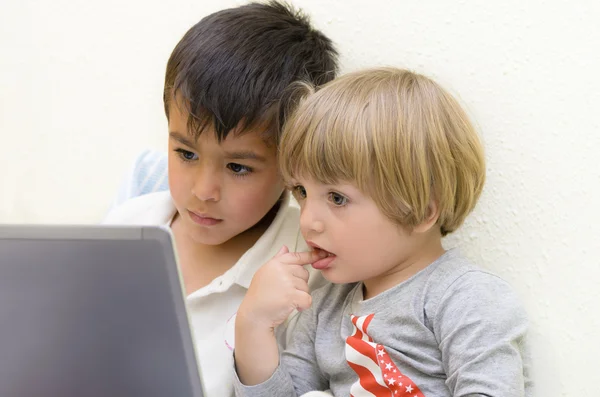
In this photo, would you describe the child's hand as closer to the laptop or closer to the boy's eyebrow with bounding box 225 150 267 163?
the boy's eyebrow with bounding box 225 150 267 163

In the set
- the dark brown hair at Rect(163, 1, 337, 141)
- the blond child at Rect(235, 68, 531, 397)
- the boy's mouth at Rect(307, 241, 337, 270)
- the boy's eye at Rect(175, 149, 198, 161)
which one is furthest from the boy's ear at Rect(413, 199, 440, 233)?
the boy's eye at Rect(175, 149, 198, 161)

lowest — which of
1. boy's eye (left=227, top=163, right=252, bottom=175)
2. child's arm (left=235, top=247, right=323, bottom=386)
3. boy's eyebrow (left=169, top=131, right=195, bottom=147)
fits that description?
child's arm (left=235, top=247, right=323, bottom=386)

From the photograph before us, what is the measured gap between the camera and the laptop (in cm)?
53

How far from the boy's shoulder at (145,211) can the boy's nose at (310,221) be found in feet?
1.36

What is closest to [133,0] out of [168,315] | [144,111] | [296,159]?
[144,111]

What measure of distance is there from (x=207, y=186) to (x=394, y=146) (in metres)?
0.29

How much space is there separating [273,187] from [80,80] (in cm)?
73

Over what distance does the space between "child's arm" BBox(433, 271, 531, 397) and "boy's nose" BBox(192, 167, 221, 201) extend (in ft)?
1.15

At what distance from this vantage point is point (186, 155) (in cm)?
103

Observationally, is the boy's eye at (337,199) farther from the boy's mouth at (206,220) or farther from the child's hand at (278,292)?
the boy's mouth at (206,220)

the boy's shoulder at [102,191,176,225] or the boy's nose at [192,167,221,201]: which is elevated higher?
the boy's nose at [192,167,221,201]

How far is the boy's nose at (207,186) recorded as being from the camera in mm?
987

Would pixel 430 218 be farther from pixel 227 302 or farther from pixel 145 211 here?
pixel 145 211

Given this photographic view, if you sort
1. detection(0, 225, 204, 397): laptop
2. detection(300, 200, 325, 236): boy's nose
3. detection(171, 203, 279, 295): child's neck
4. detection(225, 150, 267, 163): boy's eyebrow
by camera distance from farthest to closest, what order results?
detection(171, 203, 279, 295): child's neck
detection(225, 150, 267, 163): boy's eyebrow
detection(300, 200, 325, 236): boy's nose
detection(0, 225, 204, 397): laptop
